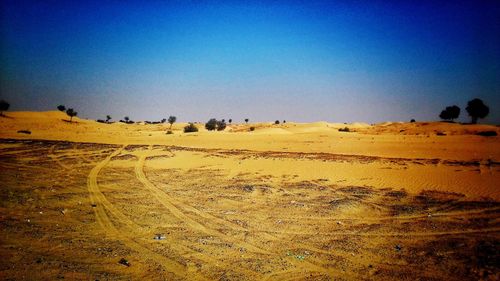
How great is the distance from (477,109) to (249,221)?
56.1 metres

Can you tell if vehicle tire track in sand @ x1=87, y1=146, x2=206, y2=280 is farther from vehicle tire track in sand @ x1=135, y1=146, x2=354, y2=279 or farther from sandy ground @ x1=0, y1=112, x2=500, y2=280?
vehicle tire track in sand @ x1=135, y1=146, x2=354, y2=279

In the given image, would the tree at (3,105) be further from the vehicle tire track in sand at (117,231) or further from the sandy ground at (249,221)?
the vehicle tire track in sand at (117,231)

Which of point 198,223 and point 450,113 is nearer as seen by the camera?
point 198,223

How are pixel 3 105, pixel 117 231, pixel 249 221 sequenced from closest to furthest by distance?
pixel 117 231 < pixel 249 221 < pixel 3 105

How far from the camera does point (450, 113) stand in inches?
2185

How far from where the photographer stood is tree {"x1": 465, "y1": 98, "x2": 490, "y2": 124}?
157ft

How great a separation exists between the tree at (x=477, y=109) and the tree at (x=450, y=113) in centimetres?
524

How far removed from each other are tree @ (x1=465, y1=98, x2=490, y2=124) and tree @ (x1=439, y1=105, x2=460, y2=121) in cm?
524

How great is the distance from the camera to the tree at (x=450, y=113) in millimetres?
54875

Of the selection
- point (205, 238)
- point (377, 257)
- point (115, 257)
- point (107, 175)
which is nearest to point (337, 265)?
point (377, 257)

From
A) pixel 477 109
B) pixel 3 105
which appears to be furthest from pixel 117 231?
pixel 3 105

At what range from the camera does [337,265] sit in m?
5.40

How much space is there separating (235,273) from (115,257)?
226 cm

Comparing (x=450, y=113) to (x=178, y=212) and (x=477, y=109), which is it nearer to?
(x=477, y=109)
